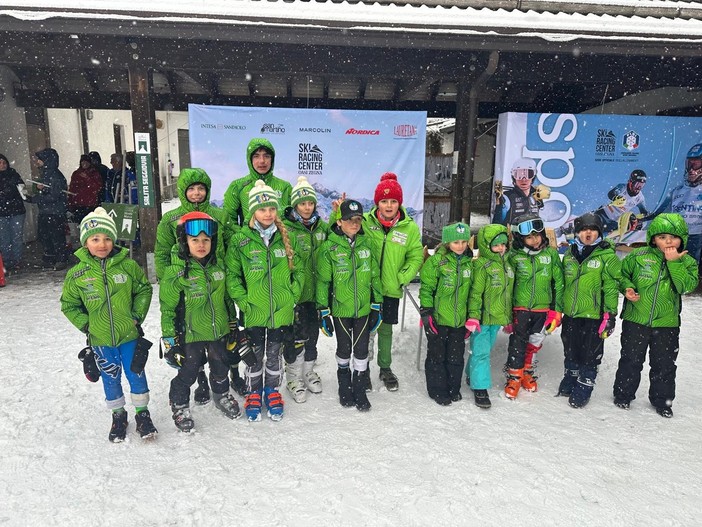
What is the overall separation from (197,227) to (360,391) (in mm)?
1826

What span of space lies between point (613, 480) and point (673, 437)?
847 mm

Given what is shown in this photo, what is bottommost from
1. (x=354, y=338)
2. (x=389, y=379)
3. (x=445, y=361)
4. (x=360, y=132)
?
(x=389, y=379)

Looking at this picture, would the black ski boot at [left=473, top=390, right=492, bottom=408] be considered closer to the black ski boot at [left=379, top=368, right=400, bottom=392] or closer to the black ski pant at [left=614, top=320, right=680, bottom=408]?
the black ski boot at [left=379, top=368, right=400, bottom=392]

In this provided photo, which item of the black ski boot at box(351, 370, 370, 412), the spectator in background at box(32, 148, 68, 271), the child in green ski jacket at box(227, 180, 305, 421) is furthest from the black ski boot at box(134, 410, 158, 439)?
the spectator in background at box(32, 148, 68, 271)

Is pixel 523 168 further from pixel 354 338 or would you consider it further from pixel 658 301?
pixel 354 338

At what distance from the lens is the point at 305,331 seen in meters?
3.69

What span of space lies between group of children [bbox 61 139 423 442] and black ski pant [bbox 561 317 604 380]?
1.42m

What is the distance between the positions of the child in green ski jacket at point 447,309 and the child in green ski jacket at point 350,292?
0.44 meters

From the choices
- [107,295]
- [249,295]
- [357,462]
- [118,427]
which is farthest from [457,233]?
[118,427]

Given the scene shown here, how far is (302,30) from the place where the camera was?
16.3 feet

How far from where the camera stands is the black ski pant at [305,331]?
11.9ft

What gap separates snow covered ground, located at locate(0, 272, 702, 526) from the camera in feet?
8.23

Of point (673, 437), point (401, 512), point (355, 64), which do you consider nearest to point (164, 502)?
point (401, 512)

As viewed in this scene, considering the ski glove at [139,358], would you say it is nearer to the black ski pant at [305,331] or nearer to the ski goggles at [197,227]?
the ski goggles at [197,227]
